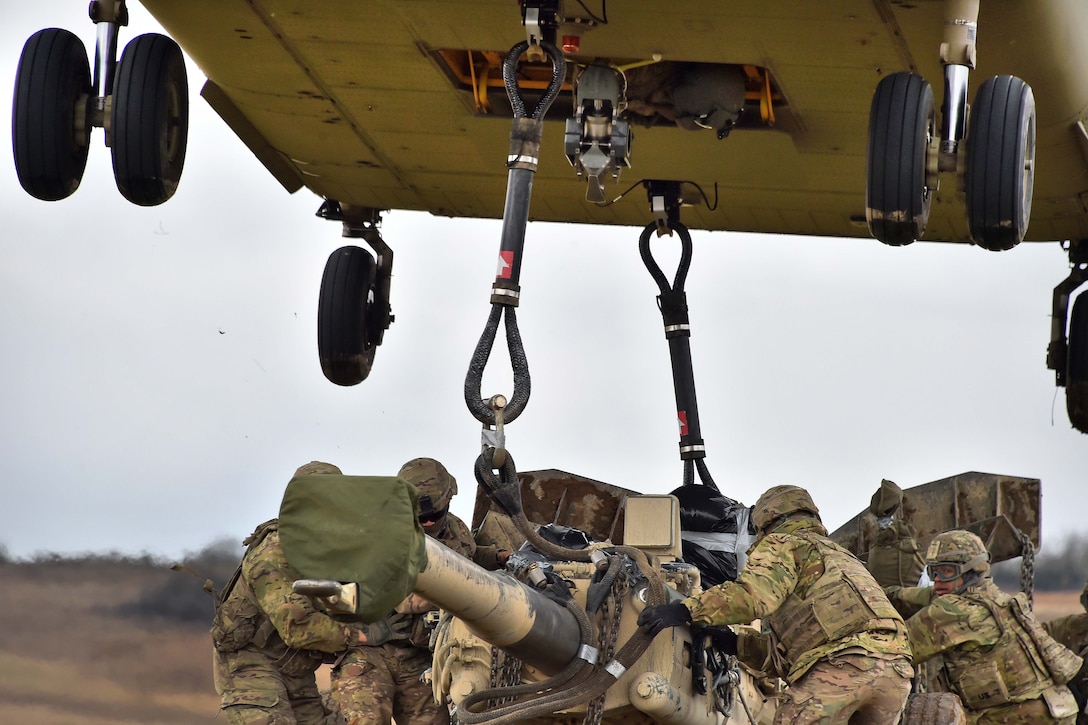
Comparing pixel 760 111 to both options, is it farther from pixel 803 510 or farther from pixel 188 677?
pixel 188 677

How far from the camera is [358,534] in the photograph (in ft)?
20.5

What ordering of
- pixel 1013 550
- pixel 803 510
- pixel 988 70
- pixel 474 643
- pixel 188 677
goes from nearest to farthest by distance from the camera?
1. pixel 474 643
2. pixel 803 510
3. pixel 988 70
4. pixel 1013 550
5. pixel 188 677

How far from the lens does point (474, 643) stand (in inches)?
320

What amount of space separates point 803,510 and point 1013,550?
394 cm

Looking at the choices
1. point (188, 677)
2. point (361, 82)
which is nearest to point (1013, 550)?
point (361, 82)

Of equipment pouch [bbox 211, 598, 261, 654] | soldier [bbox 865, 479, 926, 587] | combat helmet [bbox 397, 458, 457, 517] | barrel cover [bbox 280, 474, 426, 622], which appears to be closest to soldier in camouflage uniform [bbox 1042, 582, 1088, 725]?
soldier [bbox 865, 479, 926, 587]

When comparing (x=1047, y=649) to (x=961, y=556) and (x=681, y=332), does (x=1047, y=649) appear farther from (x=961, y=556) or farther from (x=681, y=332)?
(x=681, y=332)

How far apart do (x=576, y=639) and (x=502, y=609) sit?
28.0 inches

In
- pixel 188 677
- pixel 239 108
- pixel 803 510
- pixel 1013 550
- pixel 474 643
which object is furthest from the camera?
pixel 188 677

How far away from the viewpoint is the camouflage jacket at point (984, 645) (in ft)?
32.6

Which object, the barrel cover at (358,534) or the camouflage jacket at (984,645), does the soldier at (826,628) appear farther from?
the barrel cover at (358,534)

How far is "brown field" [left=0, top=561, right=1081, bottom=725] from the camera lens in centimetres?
1573

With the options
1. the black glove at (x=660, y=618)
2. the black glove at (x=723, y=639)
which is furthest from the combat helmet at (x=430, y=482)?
the black glove at (x=660, y=618)

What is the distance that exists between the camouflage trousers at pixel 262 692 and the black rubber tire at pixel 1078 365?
18.6ft
